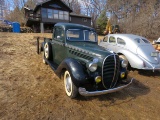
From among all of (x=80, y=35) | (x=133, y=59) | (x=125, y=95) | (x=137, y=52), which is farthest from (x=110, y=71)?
(x=137, y=52)

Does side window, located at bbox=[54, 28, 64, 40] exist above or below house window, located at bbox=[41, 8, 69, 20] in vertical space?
below

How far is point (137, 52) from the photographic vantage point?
5.86m

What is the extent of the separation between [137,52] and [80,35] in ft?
9.46

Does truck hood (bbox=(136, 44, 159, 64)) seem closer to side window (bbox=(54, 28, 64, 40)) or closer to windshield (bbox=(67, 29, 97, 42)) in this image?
windshield (bbox=(67, 29, 97, 42))

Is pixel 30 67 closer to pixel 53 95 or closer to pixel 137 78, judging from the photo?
pixel 53 95

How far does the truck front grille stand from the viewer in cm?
326

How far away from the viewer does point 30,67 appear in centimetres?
590

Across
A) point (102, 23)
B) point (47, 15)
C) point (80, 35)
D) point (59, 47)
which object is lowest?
point (59, 47)

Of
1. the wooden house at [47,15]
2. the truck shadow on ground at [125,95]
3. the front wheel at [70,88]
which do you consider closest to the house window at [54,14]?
the wooden house at [47,15]

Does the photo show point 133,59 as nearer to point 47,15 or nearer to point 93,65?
point 93,65

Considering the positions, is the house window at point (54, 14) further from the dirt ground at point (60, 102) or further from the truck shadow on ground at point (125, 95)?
the truck shadow on ground at point (125, 95)

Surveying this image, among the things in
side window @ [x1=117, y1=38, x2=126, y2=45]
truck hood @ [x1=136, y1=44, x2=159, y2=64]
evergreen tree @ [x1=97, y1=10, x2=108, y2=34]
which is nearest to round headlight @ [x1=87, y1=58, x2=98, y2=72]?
truck hood @ [x1=136, y1=44, x2=159, y2=64]

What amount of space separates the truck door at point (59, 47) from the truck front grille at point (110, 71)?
5.16 feet

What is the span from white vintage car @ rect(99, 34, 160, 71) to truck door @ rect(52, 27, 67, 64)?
3110 millimetres
